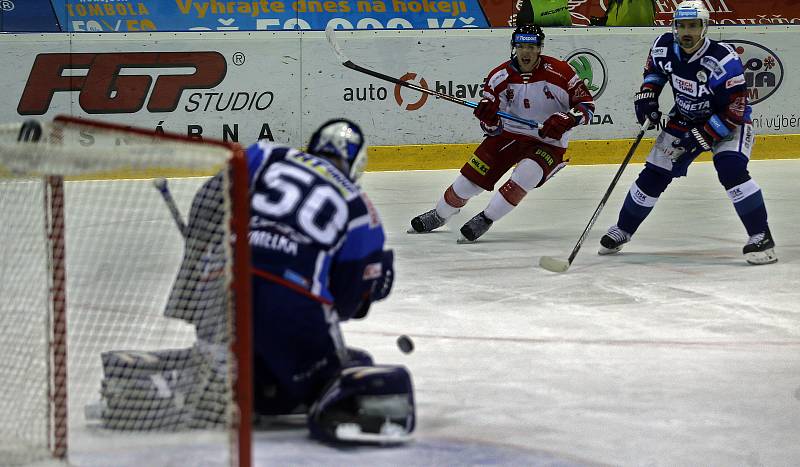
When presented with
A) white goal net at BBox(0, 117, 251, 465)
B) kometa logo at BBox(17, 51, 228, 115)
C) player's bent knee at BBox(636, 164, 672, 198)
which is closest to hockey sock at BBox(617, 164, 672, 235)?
player's bent knee at BBox(636, 164, 672, 198)

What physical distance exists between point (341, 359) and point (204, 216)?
1.53 feet

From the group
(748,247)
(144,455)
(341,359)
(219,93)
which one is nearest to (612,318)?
(748,247)

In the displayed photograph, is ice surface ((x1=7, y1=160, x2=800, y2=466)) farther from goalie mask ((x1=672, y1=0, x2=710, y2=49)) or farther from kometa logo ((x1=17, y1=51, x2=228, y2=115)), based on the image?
kometa logo ((x1=17, y1=51, x2=228, y2=115))

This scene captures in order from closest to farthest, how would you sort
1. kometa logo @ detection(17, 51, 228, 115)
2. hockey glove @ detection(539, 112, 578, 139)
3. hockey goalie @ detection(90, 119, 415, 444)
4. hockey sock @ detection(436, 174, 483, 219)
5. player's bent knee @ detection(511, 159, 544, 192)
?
hockey goalie @ detection(90, 119, 415, 444)
hockey glove @ detection(539, 112, 578, 139)
player's bent knee @ detection(511, 159, 544, 192)
hockey sock @ detection(436, 174, 483, 219)
kometa logo @ detection(17, 51, 228, 115)

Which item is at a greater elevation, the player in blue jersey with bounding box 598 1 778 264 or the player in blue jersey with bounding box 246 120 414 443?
the player in blue jersey with bounding box 598 1 778 264

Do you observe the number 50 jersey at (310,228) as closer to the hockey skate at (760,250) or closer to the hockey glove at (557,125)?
the hockey skate at (760,250)

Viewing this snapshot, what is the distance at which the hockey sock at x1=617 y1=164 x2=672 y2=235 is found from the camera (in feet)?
20.2

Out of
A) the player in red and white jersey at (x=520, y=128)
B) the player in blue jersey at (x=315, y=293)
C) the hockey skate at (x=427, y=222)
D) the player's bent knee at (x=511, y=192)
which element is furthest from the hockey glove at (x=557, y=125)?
the player in blue jersey at (x=315, y=293)

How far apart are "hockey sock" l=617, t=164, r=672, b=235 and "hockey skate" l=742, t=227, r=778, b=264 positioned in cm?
47

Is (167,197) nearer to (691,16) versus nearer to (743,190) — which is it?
(691,16)

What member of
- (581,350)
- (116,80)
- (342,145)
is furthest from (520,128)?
(342,145)

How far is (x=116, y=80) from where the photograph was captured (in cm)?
849

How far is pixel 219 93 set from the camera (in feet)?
28.5

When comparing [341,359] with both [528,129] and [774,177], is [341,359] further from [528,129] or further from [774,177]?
[774,177]
